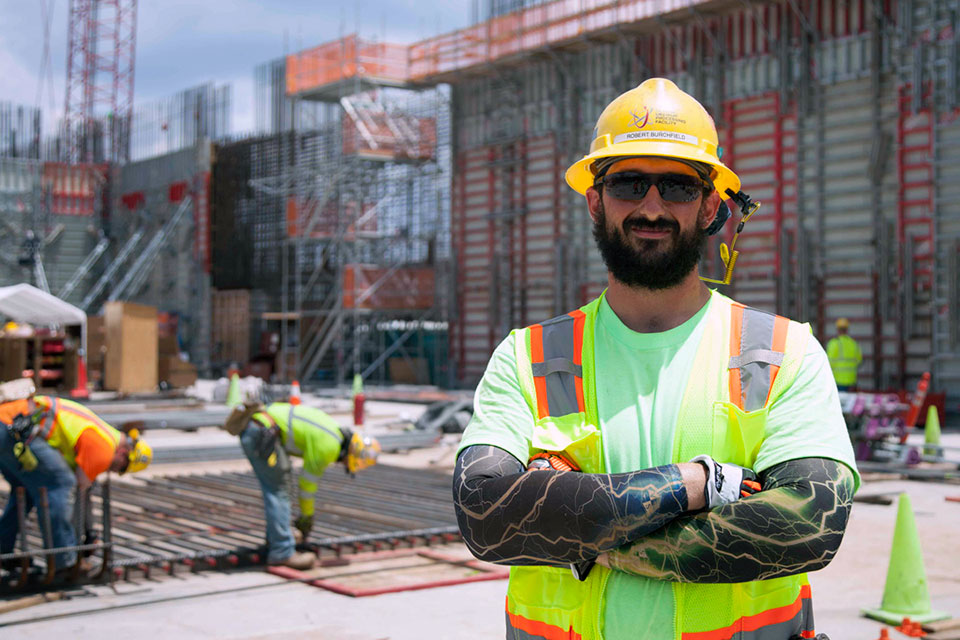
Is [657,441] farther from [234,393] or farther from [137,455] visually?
[234,393]

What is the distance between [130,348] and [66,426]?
22.1 metres

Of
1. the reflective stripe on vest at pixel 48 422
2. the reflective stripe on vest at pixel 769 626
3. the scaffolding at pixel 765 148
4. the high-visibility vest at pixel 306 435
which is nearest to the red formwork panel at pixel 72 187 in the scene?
the scaffolding at pixel 765 148

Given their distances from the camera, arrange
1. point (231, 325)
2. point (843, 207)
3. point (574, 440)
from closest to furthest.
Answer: point (574, 440) < point (843, 207) < point (231, 325)

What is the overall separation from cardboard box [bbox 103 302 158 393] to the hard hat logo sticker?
91.1ft

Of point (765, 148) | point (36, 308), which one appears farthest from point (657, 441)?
point (36, 308)

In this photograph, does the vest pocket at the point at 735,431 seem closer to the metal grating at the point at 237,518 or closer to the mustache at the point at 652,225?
the mustache at the point at 652,225

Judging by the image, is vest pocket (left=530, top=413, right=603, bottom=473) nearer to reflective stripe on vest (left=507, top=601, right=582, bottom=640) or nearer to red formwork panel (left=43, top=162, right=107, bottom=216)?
reflective stripe on vest (left=507, top=601, right=582, bottom=640)

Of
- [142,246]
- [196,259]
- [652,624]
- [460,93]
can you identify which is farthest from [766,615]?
[142,246]

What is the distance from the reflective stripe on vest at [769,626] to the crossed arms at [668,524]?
14 centimetres

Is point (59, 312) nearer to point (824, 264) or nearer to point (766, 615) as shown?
point (824, 264)

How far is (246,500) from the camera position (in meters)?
12.4

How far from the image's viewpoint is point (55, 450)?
788 cm

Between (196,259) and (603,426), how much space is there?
43384 millimetres

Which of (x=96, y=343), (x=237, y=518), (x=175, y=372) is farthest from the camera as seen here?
(x=96, y=343)
